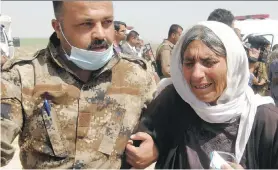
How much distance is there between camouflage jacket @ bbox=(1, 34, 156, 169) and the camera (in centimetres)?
201

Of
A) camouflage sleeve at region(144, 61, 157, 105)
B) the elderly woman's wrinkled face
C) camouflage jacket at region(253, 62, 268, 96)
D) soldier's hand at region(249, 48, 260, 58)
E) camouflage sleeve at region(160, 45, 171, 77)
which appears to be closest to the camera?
the elderly woman's wrinkled face

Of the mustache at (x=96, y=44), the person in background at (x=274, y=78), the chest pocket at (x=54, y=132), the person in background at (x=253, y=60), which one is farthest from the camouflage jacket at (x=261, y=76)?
the chest pocket at (x=54, y=132)

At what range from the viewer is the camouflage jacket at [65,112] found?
6.59ft

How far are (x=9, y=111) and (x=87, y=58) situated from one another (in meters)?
0.45

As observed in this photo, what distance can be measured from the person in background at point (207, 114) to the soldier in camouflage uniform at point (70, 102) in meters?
0.14

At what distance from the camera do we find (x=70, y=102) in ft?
6.88

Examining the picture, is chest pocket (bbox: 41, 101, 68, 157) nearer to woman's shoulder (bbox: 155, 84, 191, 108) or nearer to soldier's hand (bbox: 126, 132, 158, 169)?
soldier's hand (bbox: 126, 132, 158, 169)

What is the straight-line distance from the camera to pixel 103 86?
2156 millimetres

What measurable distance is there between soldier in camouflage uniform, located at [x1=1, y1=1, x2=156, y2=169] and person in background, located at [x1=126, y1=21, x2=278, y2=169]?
0.47 ft

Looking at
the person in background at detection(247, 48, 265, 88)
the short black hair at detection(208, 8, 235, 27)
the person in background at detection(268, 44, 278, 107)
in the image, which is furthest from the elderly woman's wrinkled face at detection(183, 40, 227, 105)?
the person in background at detection(247, 48, 265, 88)

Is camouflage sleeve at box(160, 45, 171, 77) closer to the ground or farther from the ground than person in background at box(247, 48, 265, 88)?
closer to the ground

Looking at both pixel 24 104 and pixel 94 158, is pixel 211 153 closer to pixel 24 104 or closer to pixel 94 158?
pixel 94 158

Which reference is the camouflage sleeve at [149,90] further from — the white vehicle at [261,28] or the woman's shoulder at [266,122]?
the white vehicle at [261,28]

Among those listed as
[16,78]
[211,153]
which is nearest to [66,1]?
[16,78]
